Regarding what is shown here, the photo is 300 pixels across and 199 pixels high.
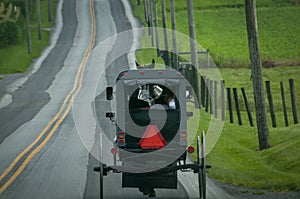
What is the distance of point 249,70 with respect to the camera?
51.1 m

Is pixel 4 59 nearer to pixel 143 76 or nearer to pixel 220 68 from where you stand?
pixel 220 68

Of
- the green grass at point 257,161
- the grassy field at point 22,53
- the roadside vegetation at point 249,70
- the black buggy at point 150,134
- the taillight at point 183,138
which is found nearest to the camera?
the black buggy at point 150,134

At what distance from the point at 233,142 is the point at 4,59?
39.8 metres

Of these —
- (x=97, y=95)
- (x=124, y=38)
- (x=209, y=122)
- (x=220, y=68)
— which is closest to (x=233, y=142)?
(x=209, y=122)

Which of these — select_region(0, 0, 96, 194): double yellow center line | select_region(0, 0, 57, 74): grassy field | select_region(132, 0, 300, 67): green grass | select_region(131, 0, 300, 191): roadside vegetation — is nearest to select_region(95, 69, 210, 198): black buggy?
select_region(131, 0, 300, 191): roadside vegetation

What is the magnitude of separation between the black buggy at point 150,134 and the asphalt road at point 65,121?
0.97m

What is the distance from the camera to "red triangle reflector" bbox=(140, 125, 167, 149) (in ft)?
46.9

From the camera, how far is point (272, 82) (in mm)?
46188

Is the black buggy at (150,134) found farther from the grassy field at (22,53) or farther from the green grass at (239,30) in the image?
the grassy field at (22,53)

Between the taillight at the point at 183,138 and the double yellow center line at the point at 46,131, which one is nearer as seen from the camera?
the taillight at the point at 183,138

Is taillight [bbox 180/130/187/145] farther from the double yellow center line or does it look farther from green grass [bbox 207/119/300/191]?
the double yellow center line

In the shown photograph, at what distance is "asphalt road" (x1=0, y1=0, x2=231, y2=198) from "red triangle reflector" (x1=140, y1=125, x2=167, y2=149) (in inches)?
58.4

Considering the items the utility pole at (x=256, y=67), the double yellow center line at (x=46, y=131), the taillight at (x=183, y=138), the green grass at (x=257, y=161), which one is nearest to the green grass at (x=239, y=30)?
the double yellow center line at (x=46, y=131)

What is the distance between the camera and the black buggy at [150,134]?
14.2m
